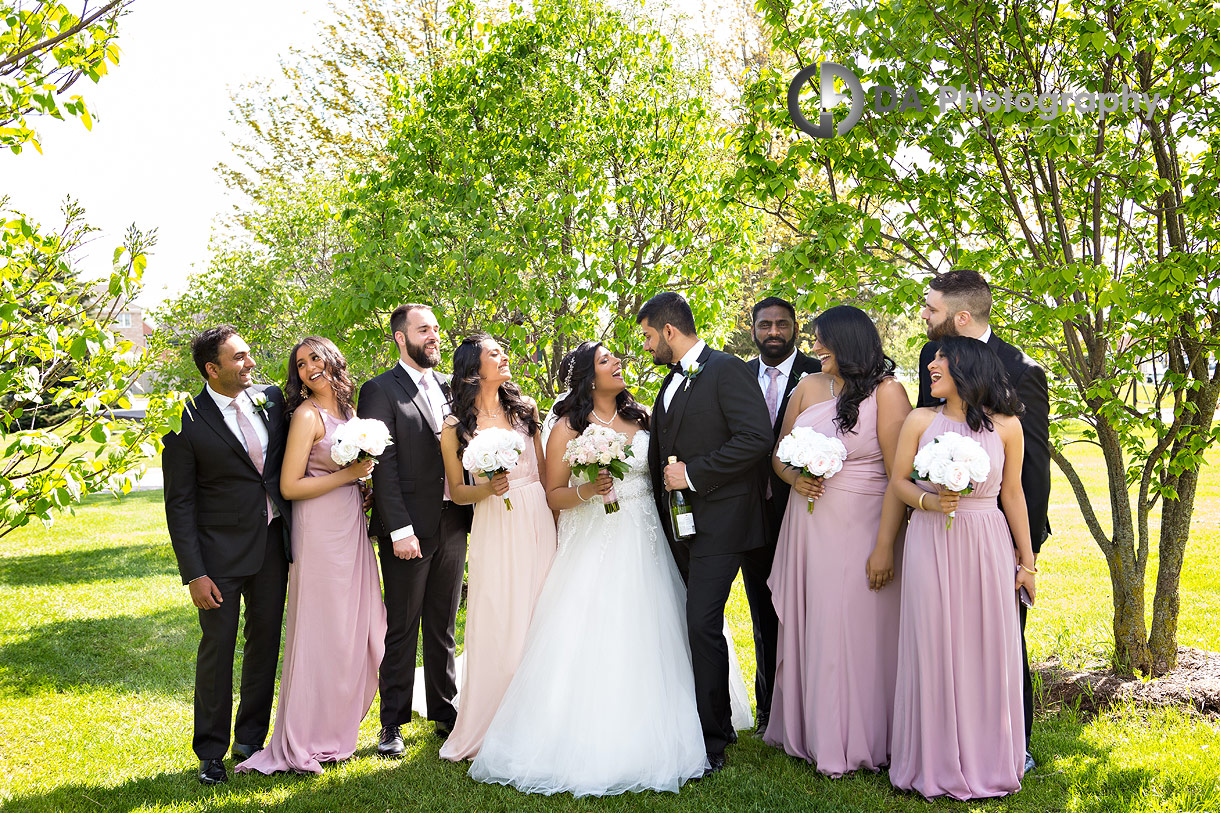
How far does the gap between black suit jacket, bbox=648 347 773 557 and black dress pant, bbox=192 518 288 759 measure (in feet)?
8.30

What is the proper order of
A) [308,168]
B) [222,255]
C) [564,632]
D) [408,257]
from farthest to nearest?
[308,168] → [222,255] → [408,257] → [564,632]

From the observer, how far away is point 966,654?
15.2 ft

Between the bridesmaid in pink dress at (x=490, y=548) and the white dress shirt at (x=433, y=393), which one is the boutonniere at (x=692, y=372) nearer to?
the bridesmaid in pink dress at (x=490, y=548)

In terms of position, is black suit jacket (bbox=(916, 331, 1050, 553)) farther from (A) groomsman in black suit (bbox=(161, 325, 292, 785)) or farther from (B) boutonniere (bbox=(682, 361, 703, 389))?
(A) groomsman in black suit (bbox=(161, 325, 292, 785))

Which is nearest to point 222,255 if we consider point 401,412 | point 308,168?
point 308,168

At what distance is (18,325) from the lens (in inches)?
139

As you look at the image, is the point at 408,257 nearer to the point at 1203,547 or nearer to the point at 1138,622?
the point at 1138,622

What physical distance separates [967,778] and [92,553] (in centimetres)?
1501

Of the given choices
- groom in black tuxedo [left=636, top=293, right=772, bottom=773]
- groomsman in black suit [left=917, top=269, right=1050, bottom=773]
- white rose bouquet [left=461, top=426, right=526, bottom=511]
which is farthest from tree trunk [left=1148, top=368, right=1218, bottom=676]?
white rose bouquet [left=461, top=426, right=526, bottom=511]

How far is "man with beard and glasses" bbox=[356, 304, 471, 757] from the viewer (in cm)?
557

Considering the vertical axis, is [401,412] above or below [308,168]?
below

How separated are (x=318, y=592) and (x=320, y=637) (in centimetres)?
28

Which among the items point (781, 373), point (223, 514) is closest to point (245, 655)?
point (223, 514)

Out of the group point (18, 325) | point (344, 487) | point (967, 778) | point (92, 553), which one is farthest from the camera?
point (92, 553)
